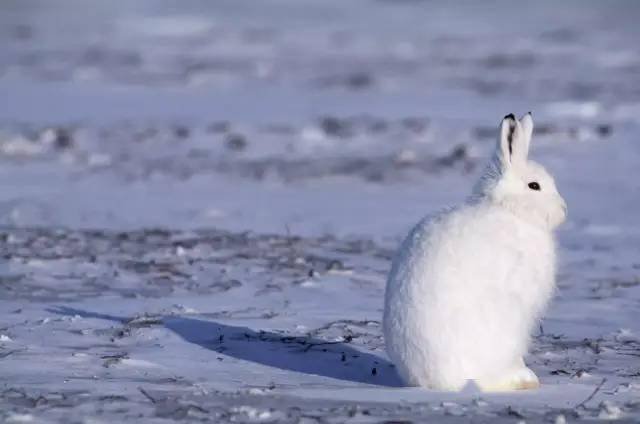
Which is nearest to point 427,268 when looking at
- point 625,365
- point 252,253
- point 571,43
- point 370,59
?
point 625,365

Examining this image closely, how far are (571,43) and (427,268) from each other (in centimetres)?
2651

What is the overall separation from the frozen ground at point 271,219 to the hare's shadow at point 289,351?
0.02m

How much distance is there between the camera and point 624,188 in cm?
1216

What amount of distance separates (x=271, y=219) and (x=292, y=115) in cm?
770

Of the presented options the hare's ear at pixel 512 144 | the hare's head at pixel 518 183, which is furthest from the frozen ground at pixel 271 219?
the hare's ear at pixel 512 144

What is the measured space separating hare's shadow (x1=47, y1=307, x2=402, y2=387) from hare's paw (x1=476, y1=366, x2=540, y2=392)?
47 centimetres

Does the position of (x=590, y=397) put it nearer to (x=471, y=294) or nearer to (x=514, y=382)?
(x=514, y=382)

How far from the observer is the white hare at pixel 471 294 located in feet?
16.8

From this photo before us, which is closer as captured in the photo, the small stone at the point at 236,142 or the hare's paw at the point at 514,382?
the hare's paw at the point at 514,382

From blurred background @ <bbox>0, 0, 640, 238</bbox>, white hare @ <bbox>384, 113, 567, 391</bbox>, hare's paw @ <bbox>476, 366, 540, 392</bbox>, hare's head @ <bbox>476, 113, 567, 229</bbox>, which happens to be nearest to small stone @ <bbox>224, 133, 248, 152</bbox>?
blurred background @ <bbox>0, 0, 640, 238</bbox>

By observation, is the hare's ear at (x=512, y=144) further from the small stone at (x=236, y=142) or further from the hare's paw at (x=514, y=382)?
the small stone at (x=236, y=142)

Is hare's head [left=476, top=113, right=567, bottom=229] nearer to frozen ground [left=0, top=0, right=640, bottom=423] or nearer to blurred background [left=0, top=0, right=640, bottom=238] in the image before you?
frozen ground [left=0, top=0, right=640, bottom=423]

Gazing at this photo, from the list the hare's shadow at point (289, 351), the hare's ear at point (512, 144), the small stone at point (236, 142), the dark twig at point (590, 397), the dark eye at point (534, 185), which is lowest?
the dark twig at point (590, 397)

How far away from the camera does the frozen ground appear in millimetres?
5348
